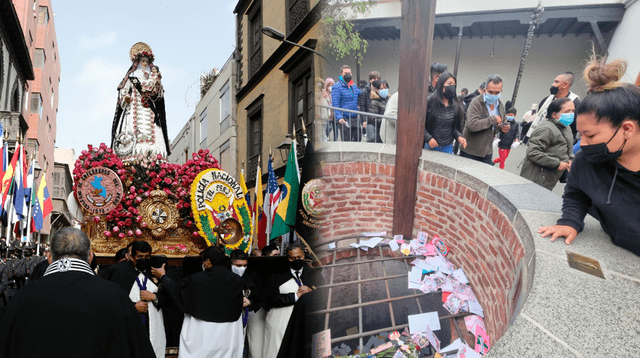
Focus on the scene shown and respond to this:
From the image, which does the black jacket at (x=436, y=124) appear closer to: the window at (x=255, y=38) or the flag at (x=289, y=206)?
the flag at (x=289, y=206)

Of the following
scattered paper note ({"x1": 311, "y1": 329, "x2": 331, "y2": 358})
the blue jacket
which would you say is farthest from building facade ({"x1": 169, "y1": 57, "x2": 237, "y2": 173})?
scattered paper note ({"x1": 311, "y1": 329, "x2": 331, "y2": 358})

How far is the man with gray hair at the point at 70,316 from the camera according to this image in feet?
7.58

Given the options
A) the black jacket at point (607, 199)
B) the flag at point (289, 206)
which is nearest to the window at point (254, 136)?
the flag at point (289, 206)

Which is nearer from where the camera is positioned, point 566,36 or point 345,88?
point 566,36

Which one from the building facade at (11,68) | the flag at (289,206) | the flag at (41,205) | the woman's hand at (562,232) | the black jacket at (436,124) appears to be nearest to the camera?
the woman's hand at (562,232)

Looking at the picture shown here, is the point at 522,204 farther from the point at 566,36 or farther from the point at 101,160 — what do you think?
the point at 101,160

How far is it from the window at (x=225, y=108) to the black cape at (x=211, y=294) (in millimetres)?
11262

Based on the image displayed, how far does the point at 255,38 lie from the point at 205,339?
1142 cm

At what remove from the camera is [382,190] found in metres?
5.57

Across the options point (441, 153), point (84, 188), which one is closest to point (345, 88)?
point (441, 153)

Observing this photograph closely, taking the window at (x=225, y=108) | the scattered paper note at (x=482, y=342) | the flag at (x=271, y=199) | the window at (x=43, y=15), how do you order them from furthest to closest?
the window at (x=43, y=15) → the window at (x=225, y=108) → the flag at (x=271, y=199) → the scattered paper note at (x=482, y=342)

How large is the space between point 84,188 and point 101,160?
0.39m

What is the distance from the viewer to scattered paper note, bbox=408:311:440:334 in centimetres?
498

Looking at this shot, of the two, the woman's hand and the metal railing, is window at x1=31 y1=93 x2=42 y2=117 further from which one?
the woman's hand
